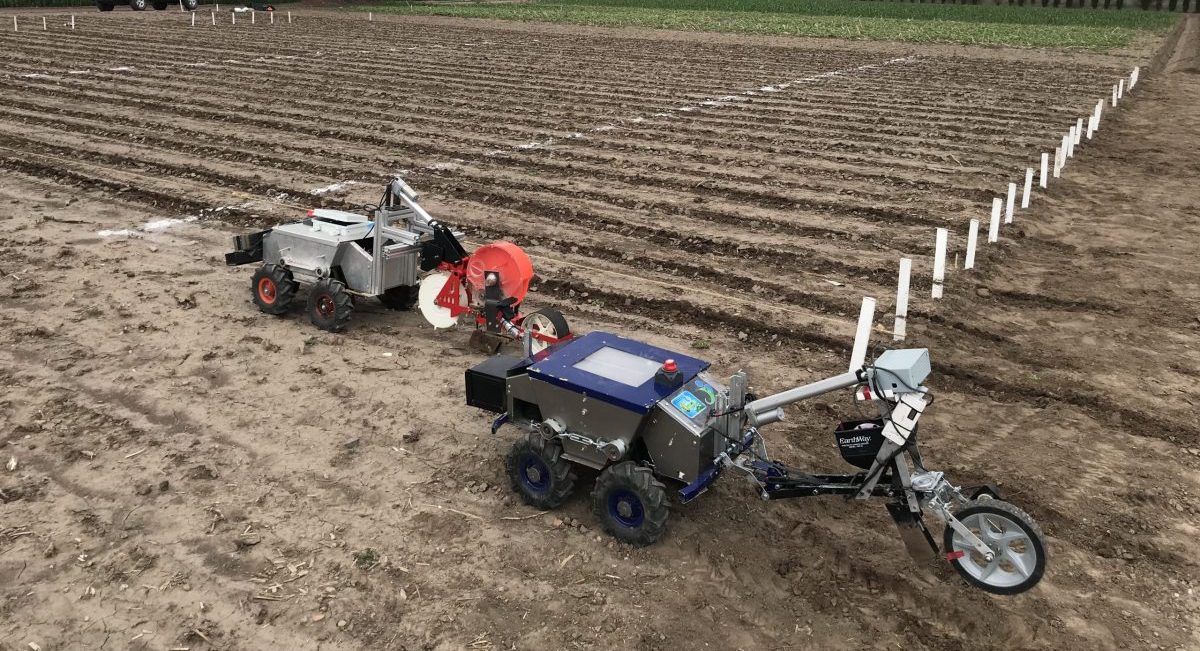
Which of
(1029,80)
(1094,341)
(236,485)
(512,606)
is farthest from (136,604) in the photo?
(1029,80)

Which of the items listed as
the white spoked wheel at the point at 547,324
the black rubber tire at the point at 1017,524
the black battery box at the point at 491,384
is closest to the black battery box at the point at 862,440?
the black rubber tire at the point at 1017,524

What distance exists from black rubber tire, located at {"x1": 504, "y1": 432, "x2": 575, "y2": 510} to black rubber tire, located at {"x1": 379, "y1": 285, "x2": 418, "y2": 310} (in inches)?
124

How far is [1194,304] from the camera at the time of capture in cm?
827

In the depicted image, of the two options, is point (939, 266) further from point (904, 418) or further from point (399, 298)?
point (399, 298)

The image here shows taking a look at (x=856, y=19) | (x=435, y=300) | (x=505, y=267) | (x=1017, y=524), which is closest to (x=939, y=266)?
(x=505, y=267)

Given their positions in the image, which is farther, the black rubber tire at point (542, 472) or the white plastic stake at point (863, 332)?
the white plastic stake at point (863, 332)

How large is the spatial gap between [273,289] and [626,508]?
14.0 ft

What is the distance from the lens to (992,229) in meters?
9.85

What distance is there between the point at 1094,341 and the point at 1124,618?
3812 millimetres

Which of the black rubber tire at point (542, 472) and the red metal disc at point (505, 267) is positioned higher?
the red metal disc at point (505, 267)

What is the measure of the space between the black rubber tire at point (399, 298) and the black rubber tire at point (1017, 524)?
509 cm

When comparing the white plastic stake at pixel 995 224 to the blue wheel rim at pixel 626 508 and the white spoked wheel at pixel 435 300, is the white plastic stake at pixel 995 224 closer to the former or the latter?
the white spoked wheel at pixel 435 300

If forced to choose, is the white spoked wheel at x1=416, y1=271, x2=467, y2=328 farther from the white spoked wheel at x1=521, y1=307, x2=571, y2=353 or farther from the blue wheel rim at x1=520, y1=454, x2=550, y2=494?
the blue wheel rim at x1=520, y1=454, x2=550, y2=494

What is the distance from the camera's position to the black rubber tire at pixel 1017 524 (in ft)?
12.8
